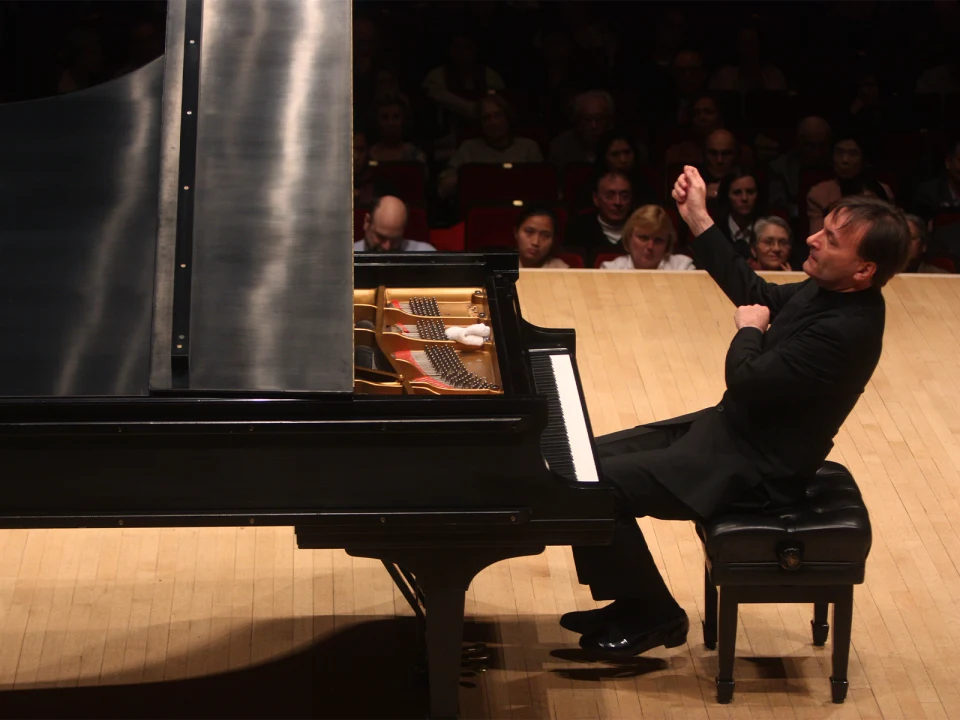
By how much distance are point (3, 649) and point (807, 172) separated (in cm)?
445

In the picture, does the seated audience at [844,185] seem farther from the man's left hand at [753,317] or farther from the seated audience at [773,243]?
the man's left hand at [753,317]

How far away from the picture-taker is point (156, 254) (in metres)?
2.85

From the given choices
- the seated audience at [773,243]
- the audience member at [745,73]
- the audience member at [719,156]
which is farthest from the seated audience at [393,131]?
the audience member at [745,73]

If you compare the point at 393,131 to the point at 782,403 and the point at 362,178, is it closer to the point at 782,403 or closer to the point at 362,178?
the point at 362,178

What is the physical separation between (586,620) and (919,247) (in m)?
3.23

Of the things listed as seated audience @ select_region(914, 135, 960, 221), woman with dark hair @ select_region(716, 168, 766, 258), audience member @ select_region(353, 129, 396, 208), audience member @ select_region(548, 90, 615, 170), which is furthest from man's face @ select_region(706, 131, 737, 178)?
audience member @ select_region(353, 129, 396, 208)

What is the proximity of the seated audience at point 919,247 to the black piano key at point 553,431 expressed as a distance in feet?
10.00

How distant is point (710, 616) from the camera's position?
11.9 feet

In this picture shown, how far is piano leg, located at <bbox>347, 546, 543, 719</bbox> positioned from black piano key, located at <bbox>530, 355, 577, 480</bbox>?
0.76ft

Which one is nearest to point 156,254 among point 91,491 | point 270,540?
point 91,491

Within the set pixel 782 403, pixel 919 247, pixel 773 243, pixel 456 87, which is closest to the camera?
pixel 782 403

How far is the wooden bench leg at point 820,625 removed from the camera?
3635mm

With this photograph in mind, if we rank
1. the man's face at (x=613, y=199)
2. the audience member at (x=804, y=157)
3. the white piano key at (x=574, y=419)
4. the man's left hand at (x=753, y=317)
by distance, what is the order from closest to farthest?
the white piano key at (x=574, y=419) → the man's left hand at (x=753, y=317) → the man's face at (x=613, y=199) → the audience member at (x=804, y=157)

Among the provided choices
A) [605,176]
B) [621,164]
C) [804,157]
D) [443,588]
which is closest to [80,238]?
[443,588]
